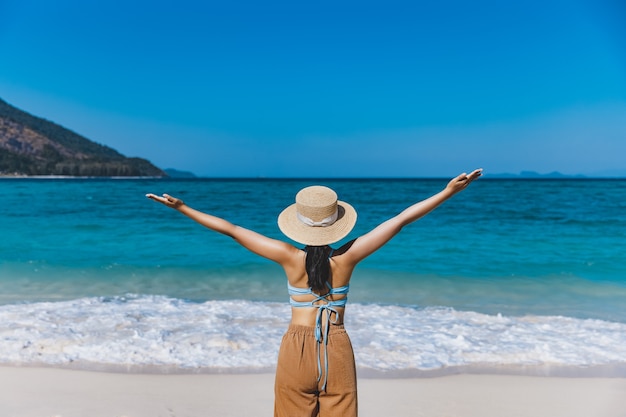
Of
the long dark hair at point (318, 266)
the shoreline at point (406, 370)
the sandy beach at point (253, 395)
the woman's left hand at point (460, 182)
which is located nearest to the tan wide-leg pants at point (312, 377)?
the long dark hair at point (318, 266)

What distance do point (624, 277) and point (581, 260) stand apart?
193 cm

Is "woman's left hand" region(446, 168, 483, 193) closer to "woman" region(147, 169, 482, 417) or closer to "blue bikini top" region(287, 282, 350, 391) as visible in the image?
"woman" region(147, 169, 482, 417)

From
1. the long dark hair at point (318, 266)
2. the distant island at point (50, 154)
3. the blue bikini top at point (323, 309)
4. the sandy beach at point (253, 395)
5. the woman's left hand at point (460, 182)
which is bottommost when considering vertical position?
the sandy beach at point (253, 395)

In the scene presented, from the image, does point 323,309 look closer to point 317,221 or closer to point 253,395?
point 317,221

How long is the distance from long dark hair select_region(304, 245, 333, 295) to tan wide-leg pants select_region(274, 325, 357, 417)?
0.66ft

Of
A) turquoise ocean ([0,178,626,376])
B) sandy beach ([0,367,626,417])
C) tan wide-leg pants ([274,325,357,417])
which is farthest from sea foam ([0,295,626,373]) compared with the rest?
tan wide-leg pants ([274,325,357,417])

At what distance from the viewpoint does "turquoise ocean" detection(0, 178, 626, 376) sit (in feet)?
18.3

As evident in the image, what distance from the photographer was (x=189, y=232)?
18.1 metres

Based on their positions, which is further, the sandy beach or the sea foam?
the sea foam

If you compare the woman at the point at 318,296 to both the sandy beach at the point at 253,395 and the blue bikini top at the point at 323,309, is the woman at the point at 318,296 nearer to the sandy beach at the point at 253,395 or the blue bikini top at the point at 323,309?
the blue bikini top at the point at 323,309

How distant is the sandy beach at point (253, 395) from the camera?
14.0ft

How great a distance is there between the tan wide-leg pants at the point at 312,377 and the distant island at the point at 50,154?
9909cm

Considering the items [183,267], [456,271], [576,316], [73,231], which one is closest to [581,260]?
[456,271]

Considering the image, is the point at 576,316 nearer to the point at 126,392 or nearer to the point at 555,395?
the point at 555,395
